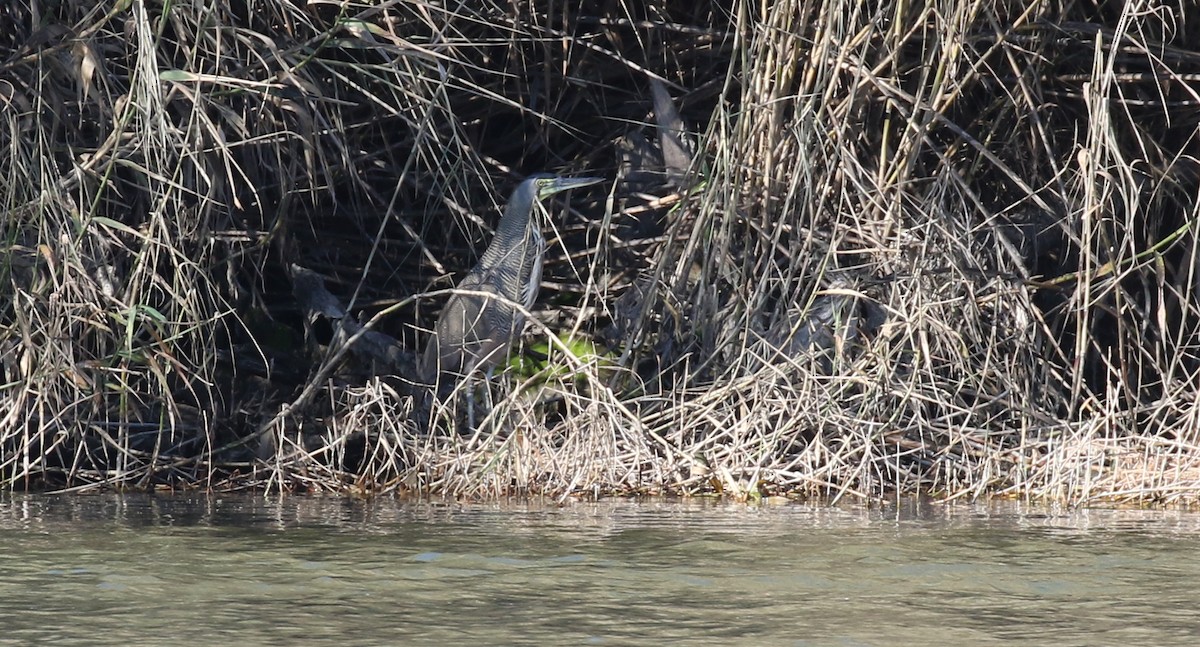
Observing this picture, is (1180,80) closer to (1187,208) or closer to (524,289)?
(1187,208)

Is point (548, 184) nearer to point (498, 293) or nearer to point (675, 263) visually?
point (498, 293)

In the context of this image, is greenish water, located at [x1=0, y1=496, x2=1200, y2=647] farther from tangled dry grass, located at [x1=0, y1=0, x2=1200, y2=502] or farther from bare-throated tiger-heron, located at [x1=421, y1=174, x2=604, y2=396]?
bare-throated tiger-heron, located at [x1=421, y1=174, x2=604, y2=396]

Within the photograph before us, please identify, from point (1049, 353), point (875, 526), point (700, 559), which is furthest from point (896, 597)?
point (1049, 353)

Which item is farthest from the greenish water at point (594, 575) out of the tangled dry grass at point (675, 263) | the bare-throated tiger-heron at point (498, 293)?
the bare-throated tiger-heron at point (498, 293)

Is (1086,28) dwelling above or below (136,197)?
above

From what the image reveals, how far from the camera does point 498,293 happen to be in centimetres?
692

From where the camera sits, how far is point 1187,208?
7195 mm

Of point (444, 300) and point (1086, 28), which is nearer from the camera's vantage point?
point (1086, 28)

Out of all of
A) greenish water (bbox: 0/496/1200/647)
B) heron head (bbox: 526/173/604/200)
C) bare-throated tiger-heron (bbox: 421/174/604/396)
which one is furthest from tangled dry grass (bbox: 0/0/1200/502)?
greenish water (bbox: 0/496/1200/647)

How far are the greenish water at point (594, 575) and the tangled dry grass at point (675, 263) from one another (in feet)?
1.37

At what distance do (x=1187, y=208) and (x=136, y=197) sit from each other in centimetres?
413

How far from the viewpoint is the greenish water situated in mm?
3785

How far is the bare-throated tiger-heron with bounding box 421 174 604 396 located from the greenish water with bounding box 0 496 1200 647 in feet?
3.56

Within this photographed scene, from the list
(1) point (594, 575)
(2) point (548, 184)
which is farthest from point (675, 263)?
(1) point (594, 575)
